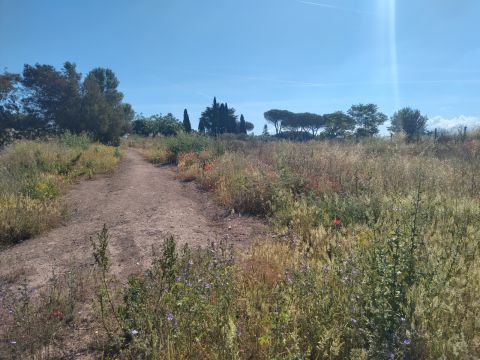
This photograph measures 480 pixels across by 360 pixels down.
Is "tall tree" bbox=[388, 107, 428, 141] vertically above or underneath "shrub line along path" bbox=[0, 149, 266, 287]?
above

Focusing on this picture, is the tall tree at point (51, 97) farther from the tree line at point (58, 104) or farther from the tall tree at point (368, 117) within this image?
the tall tree at point (368, 117)

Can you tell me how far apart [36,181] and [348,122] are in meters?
54.9

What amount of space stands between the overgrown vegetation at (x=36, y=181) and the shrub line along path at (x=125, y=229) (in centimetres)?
29

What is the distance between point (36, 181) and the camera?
7.54 meters

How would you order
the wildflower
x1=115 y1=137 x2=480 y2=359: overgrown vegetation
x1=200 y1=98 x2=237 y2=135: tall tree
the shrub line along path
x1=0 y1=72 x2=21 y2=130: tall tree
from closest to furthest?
x1=115 y1=137 x2=480 y2=359: overgrown vegetation
the wildflower
the shrub line along path
x1=0 y1=72 x2=21 y2=130: tall tree
x1=200 y1=98 x2=237 y2=135: tall tree

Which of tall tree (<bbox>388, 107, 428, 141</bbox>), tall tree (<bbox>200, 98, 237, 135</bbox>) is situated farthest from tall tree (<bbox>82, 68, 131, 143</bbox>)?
tall tree (<bbox>388, 107, 428, 141</bbox>)

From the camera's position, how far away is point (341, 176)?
7141 millimetres

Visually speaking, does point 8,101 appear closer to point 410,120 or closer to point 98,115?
point 98,115

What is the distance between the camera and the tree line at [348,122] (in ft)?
113

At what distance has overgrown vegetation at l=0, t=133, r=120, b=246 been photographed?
16.9 ft

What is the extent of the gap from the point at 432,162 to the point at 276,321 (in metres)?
8.20

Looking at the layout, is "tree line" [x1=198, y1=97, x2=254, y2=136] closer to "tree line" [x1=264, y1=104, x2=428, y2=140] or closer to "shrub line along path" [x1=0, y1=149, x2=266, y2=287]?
"tree line" [x1=264, y1=104, x2=428, y2=140]

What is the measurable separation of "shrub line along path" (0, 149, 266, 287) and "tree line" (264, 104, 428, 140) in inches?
589

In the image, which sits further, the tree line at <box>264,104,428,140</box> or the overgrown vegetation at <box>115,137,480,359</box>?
the tree line at <box>264,104,428,140</box>
